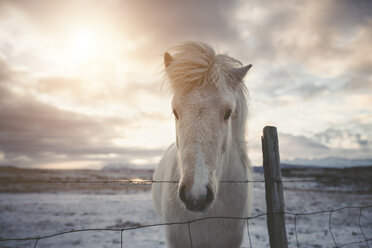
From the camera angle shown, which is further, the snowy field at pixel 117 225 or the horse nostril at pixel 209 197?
the snowy field at pixel 117 225

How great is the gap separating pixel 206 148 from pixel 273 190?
2.73ft

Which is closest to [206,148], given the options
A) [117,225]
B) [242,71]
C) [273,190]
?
[273,190]

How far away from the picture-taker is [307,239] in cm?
546

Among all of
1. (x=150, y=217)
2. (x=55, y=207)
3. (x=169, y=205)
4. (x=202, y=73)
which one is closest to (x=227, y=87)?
(x=202, y=73)

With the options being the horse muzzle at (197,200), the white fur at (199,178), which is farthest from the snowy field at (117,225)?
the white fur at (199,178)

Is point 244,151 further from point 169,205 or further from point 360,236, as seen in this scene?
point 360,236

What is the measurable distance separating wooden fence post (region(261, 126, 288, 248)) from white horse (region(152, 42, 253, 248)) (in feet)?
1.35

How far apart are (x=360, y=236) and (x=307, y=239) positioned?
5.03 feet

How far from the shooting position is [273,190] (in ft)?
6.76

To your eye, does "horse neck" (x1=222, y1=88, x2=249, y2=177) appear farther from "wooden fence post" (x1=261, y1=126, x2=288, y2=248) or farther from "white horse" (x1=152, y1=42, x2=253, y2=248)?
"wooden fence post" (x1=261, y1=126, x2=288, y2=248)

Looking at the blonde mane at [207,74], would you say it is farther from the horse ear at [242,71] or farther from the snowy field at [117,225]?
the snowy field at [117,225]

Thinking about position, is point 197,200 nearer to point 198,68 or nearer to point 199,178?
point 199,178

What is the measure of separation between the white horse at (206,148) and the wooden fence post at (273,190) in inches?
16.2

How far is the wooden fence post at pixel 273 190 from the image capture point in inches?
79.8
